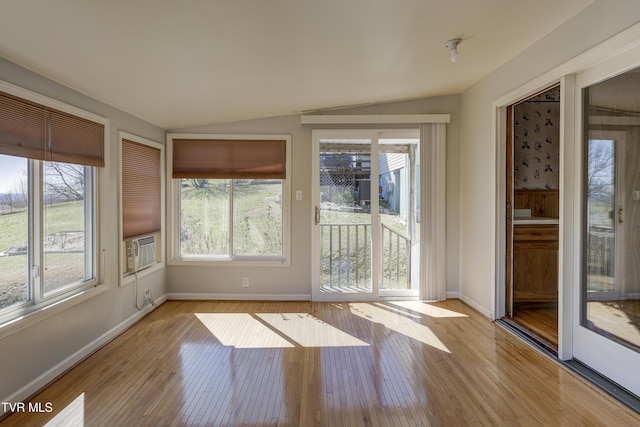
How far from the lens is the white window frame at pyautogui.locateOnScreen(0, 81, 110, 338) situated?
215cm

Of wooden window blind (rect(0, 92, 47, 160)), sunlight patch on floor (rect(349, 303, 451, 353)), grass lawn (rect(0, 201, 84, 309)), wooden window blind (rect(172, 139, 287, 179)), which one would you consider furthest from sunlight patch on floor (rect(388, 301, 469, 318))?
wooden window blind (rect(0, 92, 47, 160))

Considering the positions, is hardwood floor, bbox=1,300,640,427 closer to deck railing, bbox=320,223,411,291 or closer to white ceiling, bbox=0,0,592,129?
deck railing, bbox=320,223,411,291

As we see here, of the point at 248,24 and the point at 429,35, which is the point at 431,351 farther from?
the point at 248,24

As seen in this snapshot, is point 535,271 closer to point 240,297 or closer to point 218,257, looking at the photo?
point 240,297

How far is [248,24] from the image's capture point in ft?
6.66

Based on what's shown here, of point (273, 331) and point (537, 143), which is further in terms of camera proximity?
point (537, 143)

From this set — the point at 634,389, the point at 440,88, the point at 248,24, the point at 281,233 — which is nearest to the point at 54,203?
the point at 248,24

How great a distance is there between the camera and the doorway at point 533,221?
11.3 feet

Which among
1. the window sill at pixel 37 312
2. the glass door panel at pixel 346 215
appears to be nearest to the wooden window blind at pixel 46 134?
the window sill at pixel 37 312

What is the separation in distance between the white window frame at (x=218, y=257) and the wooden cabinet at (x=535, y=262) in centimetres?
262

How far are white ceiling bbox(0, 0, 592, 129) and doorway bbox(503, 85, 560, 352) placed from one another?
0.82 meters

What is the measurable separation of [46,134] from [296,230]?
101 inches

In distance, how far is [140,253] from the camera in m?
3.59

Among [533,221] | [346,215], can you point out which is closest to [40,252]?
[346,215]
